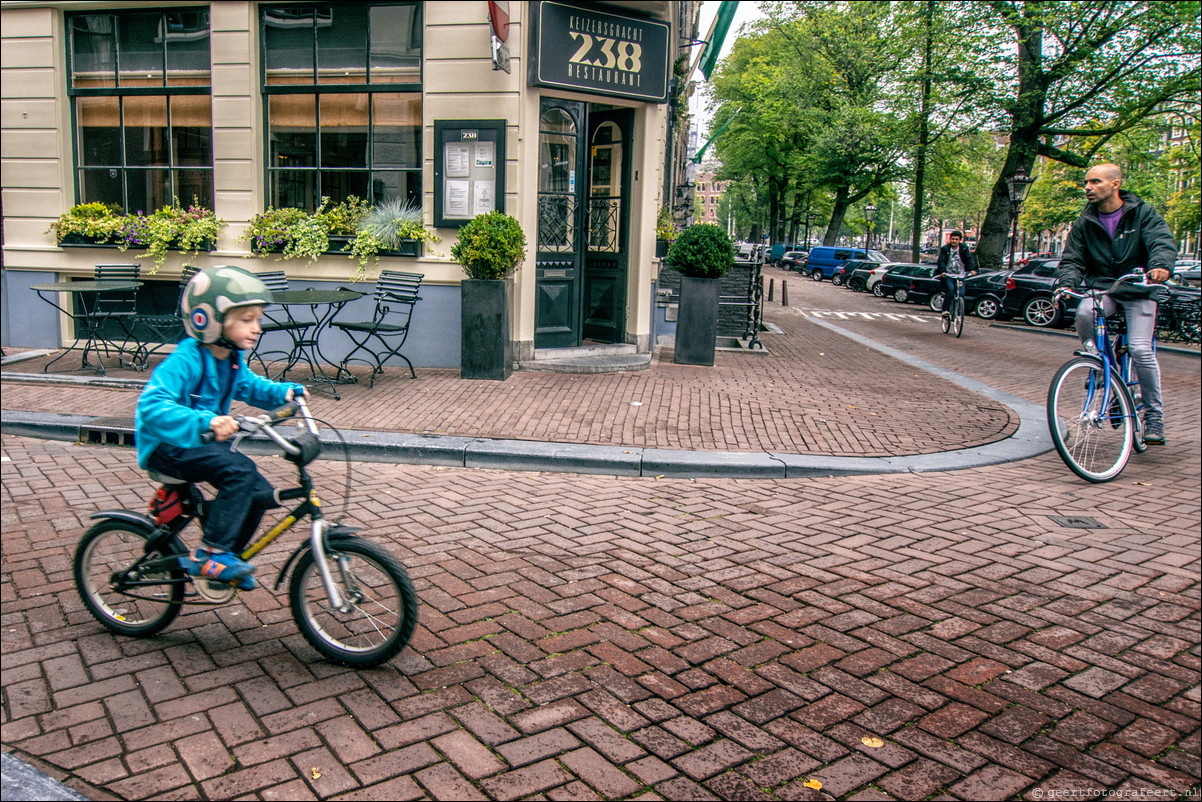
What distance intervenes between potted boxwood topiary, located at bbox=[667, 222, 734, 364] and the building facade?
723mm

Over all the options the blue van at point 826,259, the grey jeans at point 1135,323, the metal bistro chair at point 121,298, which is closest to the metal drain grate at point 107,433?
the metal bistro chair at point 121,298

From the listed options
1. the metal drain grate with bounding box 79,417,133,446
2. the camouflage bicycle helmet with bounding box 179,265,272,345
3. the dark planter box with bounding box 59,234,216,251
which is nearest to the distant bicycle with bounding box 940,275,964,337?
the dark planter box with bounding box 59,234,216,251

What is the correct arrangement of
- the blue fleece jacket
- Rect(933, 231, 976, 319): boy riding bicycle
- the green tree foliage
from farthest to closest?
the green tree foliage < Rect(933, 231, 976, 319): boy riding bicycle < the blue fleece jacket

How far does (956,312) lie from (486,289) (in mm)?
12024

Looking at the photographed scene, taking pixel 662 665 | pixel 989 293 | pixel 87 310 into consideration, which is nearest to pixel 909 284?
pixel 989 293

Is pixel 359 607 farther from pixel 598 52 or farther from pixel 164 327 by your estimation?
pixel 164 327

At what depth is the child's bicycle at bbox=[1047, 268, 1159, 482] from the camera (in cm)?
636

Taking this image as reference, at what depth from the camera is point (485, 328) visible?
9344 mm

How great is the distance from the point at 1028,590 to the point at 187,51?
11047 millimetres

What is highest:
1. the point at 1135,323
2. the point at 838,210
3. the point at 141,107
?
the point at 838,210

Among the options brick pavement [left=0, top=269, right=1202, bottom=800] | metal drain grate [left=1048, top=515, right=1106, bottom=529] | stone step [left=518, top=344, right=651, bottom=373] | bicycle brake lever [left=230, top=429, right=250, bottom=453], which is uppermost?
bicycle brake lever [left=230, top=429, right=250, bottom=453]

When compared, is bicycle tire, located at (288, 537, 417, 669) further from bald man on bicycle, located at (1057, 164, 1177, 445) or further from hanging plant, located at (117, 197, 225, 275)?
hanging plant, located at (117, 197, 225, 275)

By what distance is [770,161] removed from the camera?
52.6m

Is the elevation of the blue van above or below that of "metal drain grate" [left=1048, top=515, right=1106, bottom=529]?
above
